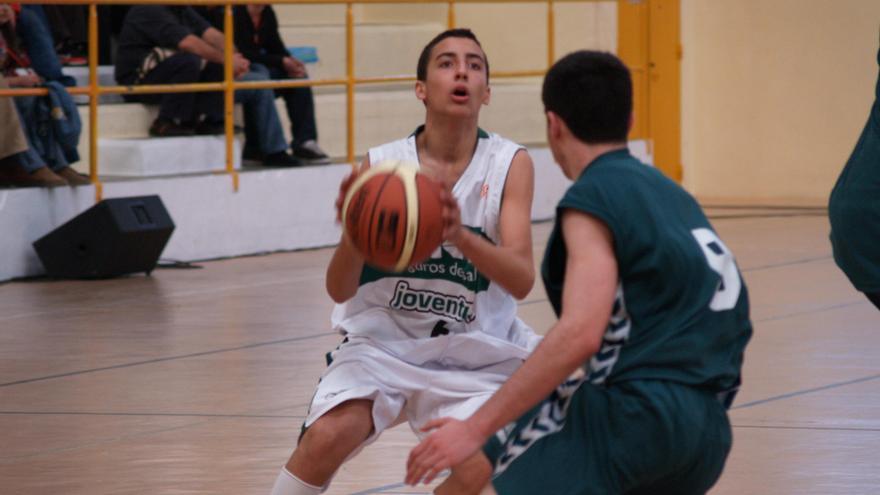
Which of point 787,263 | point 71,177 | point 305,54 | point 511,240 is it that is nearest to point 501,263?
point 511,240

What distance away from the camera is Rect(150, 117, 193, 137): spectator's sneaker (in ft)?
39.3

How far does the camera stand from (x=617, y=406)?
3.34m

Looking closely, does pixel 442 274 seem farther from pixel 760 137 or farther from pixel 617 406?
pixel 760 137

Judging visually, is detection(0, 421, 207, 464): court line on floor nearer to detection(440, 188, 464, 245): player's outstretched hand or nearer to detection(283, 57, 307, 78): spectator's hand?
detection(440, 188, 464, 245): player's outstretched hand

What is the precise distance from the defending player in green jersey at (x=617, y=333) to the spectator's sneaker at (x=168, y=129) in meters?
8.80

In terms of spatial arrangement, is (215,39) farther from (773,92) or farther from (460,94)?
(460,94)

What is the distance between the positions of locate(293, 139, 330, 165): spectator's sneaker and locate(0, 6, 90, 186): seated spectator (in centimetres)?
224

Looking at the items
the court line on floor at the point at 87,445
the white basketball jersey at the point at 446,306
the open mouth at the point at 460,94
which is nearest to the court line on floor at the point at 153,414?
the court line on floor at the point at 87,445

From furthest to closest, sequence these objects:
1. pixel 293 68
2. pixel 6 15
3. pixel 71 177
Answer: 1. pixel 293 68
2. pixel 71 177
3. pixel 6 15

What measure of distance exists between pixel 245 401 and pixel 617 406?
3.54 metres

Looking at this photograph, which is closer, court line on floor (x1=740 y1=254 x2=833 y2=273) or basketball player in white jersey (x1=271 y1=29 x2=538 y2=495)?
basketball player in white jersey (x1=271 y1=29 x2=538 y2=495)

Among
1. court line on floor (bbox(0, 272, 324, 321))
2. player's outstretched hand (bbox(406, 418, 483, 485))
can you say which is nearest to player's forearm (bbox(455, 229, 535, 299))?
player's outstretched hand (bbox(406, 418, 483, 485))

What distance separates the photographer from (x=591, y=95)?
334 cm

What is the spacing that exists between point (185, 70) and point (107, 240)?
1877 mm
